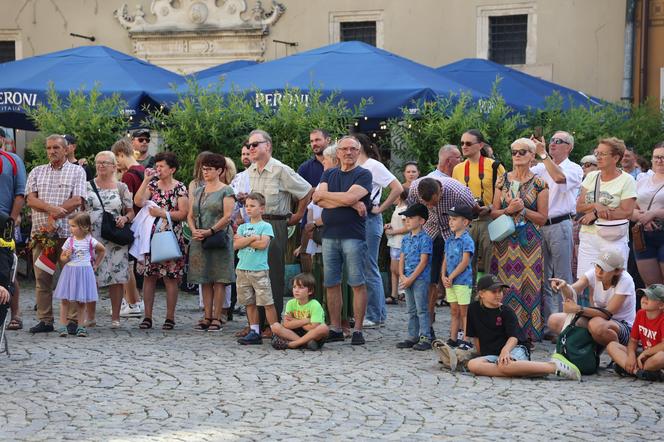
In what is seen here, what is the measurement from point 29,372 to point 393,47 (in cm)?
1660

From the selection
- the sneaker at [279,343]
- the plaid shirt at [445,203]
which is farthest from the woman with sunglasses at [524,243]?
the sneaker at [279,343]

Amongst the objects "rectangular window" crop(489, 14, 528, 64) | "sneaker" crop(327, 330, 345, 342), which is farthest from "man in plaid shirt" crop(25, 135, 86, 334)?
"rectangular window" crop(489, 14, 528, 64)

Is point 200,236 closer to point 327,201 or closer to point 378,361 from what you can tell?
point 327,201

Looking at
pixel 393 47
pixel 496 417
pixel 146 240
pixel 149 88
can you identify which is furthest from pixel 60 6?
pixel 496 417

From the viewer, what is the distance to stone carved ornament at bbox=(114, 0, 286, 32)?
2566 cm

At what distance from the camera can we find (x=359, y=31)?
83.7 feet

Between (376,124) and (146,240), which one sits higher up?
(376,124)

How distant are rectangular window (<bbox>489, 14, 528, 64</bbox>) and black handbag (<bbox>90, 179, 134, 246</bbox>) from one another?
45.4 feet

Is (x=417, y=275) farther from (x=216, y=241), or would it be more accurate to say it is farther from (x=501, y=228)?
(x=216, y=241)

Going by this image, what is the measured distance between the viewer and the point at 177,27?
2608 centimetres

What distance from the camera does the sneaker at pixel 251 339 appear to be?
1107cm

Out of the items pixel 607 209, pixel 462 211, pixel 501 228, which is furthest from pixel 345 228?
pixel 607 209

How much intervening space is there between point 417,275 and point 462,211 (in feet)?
2.19

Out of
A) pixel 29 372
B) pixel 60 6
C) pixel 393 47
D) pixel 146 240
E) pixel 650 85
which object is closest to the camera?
pixel 29 372
